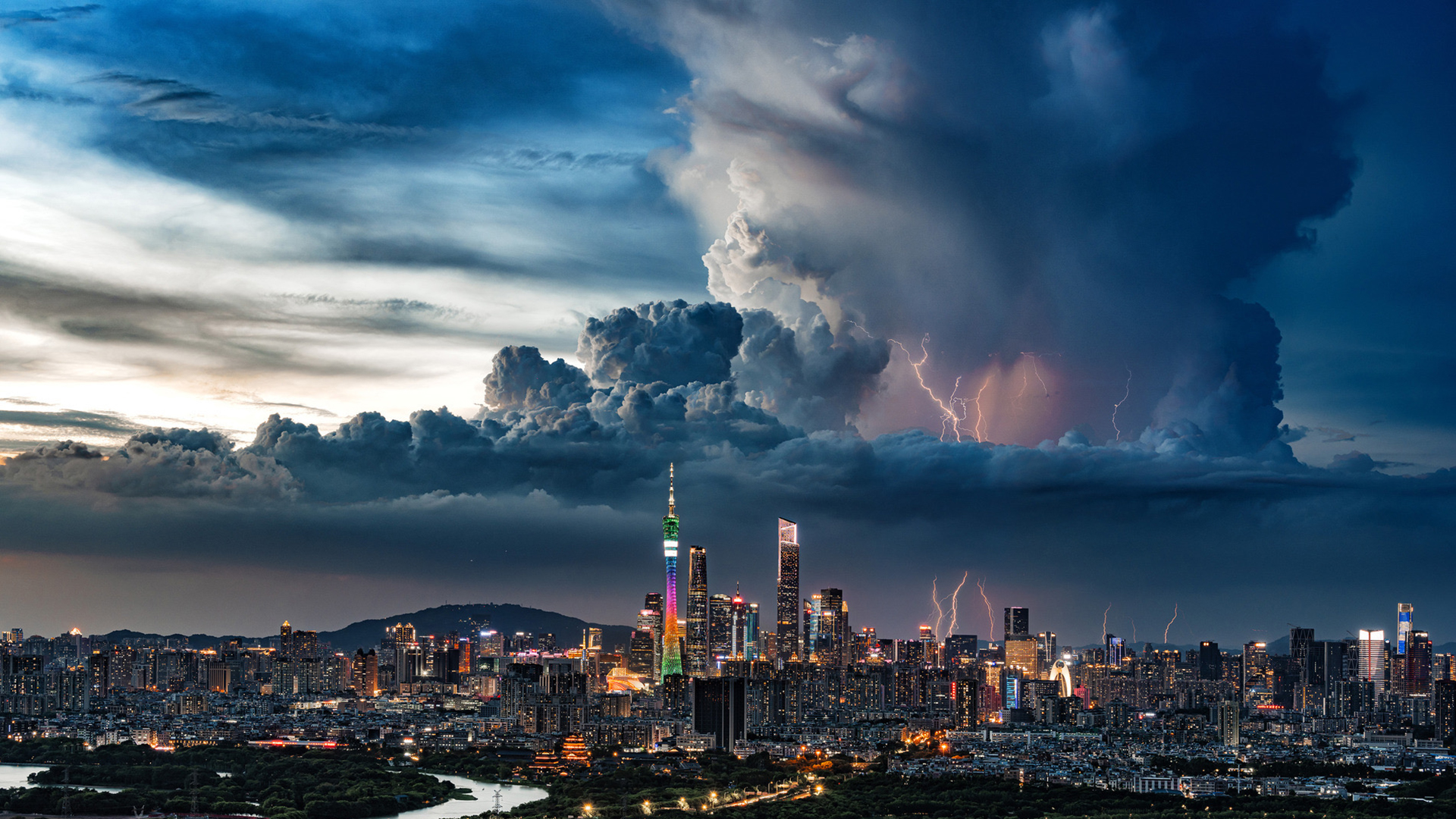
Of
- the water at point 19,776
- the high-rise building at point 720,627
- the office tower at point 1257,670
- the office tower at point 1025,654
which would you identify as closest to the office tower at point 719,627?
the high-rise building at point 720,627

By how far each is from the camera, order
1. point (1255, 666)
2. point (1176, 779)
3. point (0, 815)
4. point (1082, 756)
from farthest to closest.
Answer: point (1255, 666), point (1082, 756), point (1176, 779), point (0, 815)

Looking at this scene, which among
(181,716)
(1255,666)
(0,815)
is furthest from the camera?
(1255,666)

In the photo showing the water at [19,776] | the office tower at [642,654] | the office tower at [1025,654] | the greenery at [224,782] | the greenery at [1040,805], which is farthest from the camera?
the office tower at [642,654]

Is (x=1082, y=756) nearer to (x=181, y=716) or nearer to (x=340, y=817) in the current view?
(x=340, y=817)

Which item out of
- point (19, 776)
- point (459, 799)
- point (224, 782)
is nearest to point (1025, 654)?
point (459, 799)

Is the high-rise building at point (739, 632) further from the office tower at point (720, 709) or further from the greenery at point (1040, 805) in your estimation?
the greenery at point (1040, 805)

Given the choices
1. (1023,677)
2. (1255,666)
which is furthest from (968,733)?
(1255,666)

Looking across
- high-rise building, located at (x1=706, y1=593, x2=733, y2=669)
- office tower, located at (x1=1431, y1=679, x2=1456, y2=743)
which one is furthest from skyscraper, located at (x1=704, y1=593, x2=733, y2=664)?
office tower, located at (x1=1431, y1=679, x2=1456, y2=743)
